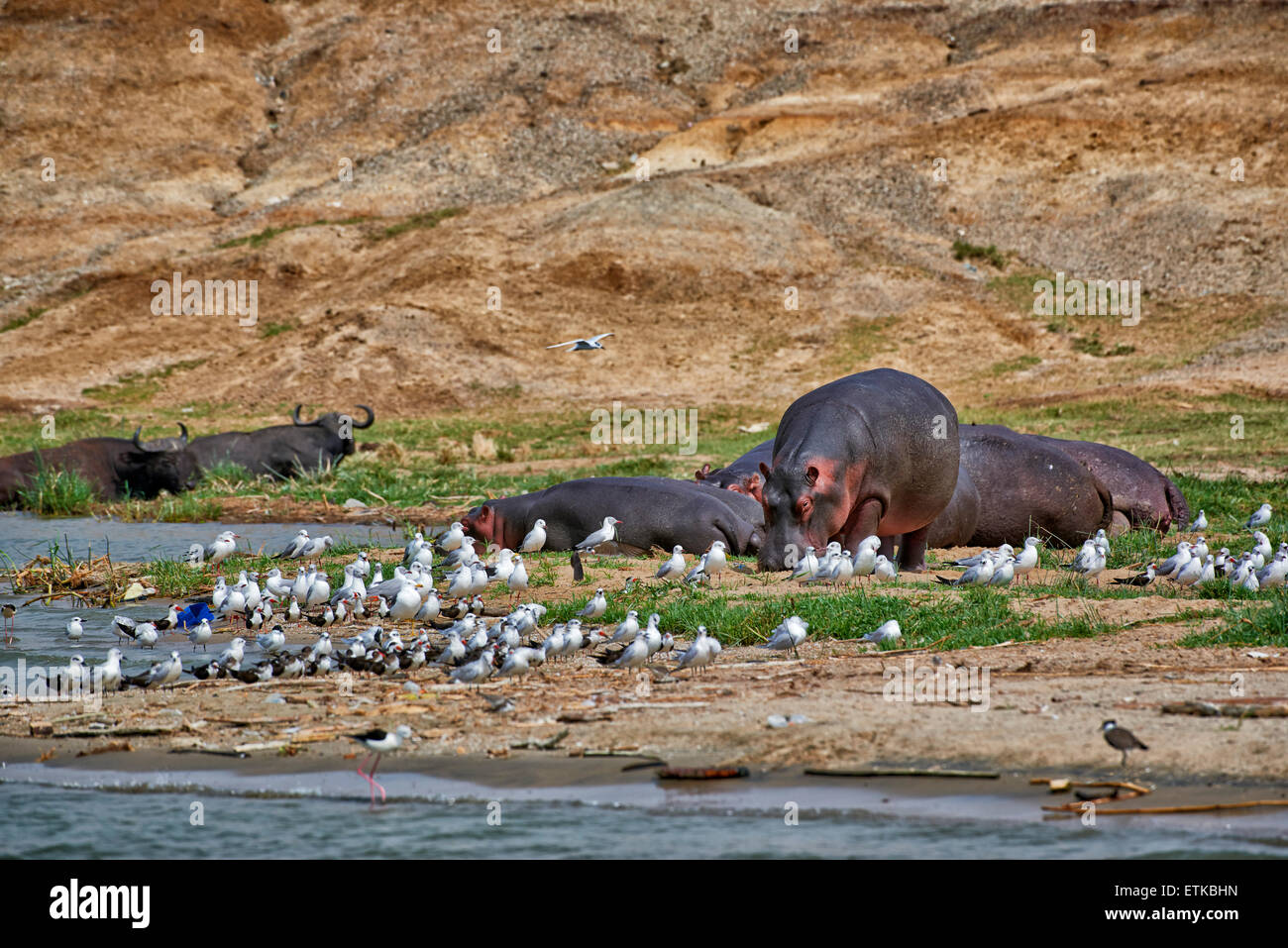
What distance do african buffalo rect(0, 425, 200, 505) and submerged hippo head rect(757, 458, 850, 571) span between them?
37.7ft

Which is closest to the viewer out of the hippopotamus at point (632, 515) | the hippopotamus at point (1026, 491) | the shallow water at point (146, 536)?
the hippopotamus at point (632, 515)

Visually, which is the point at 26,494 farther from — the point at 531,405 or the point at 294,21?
the point at 294,21

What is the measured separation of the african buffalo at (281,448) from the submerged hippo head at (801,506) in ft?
36.7

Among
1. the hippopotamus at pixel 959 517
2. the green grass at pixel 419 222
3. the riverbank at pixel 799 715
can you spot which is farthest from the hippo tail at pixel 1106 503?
the green grass at pixel 419 222

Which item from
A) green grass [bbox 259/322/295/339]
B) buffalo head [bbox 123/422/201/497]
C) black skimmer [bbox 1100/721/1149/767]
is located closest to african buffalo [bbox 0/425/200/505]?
buffalo head [bbox 123/422/201/497]

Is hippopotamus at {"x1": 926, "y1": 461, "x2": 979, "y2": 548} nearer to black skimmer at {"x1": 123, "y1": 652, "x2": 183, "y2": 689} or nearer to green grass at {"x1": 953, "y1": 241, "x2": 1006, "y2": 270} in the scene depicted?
black skimmer at {"x1": 123, "y1": 652, "x2": 183, "y2": 689}

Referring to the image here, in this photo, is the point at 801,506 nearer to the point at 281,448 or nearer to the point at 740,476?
the point at 740,476

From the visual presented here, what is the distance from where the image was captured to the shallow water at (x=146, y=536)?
1429 centimetres

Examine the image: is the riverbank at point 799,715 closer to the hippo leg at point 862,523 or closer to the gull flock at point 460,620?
the gull flock at point 460,620

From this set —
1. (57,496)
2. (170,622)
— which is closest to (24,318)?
(57,496)

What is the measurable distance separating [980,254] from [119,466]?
84.2ft

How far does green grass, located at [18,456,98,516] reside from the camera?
18.1 m

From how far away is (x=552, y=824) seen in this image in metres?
5.75
